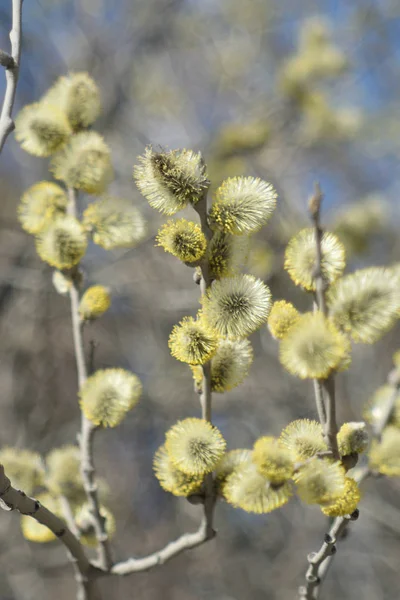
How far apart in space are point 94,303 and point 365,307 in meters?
0.80

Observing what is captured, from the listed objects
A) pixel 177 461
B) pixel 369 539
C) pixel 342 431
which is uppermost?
pixel 342 431

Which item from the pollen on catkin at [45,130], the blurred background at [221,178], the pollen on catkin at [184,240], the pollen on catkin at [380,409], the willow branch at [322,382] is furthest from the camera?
the blurred background at [221,178]

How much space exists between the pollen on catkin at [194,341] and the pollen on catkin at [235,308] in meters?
0.03

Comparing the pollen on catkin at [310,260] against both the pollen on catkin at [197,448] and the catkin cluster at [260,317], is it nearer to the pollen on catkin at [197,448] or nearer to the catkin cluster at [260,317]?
the catkin cluster at [260,317]

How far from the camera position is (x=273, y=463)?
103 centimetres

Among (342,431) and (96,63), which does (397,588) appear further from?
(96,63)

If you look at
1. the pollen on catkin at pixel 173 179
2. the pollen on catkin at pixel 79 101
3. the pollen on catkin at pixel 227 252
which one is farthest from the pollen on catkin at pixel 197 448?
the pollen on catkin at pixel 79 101

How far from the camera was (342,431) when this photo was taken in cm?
117

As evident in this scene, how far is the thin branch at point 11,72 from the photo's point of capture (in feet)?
4.10

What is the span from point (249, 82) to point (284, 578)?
160 inches

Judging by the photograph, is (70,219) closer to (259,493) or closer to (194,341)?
(194,341)

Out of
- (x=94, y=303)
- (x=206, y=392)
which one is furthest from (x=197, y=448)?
(x=94, y=303)

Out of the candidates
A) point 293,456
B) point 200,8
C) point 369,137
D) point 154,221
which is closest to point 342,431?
point 293,456

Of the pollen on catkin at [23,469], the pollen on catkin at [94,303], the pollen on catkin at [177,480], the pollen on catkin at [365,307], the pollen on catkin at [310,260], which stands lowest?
the pollen on catkin at [23,469]
